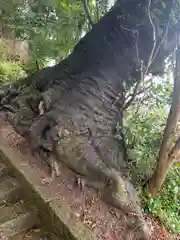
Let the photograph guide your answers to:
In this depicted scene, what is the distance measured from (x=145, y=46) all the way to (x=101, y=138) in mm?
1468

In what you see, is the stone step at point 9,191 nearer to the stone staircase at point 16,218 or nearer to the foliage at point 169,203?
the stone staircase at point 16,218

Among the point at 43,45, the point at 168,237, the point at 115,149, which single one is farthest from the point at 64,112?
the point at 43,45

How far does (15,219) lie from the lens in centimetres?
227

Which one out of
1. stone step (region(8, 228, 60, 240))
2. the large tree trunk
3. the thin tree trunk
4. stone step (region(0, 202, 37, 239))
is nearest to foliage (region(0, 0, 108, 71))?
the large tree trunk

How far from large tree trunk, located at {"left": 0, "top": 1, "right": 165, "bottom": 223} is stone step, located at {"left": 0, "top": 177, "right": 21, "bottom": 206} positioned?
54 cm

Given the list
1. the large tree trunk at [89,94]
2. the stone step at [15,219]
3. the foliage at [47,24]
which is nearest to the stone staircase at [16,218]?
the stone step at [15,219]

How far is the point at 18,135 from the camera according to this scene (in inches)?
130

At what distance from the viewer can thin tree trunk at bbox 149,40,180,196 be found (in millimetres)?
2846

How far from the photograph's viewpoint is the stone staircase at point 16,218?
2.23 m

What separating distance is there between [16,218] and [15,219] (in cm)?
1

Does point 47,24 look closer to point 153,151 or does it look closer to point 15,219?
point 153,151

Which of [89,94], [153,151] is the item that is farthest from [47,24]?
[153,151]

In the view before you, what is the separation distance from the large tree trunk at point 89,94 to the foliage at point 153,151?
210 millimetres

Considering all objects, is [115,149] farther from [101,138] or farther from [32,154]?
[32,154]
